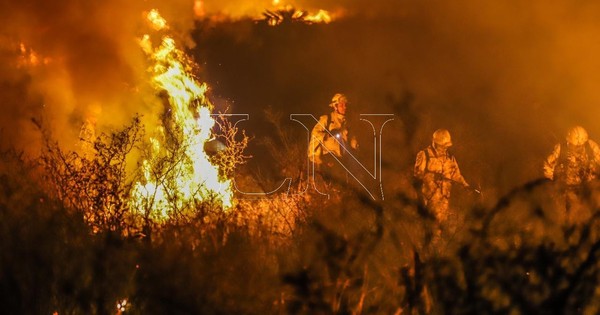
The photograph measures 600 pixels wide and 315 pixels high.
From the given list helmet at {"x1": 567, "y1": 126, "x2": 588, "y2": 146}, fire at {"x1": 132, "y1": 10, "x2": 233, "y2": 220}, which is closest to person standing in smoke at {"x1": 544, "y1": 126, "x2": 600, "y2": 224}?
helmet at {"x1": 567, "y1": 126, "x2": 588, "y2": 146}

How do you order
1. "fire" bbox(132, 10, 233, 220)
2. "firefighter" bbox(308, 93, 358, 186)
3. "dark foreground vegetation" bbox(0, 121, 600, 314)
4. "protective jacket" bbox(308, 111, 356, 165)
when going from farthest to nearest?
"protective jacket" bbox(308, 111, 356, 165) → "firefighter" bbox(308, 93, 358, 186) → "fire" bbox(132, 10, 233, 220) → "dark foreground vegetation" bbox(0, 121, 600, 314)

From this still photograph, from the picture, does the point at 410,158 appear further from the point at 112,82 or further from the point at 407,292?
the point at 112,82

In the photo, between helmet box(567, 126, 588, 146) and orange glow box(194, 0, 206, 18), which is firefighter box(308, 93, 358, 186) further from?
orange glow box(194, 0, 206, 18)

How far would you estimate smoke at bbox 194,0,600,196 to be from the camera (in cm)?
921

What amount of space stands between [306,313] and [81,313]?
4.56 feet

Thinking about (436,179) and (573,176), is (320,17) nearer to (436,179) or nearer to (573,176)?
(573,176)

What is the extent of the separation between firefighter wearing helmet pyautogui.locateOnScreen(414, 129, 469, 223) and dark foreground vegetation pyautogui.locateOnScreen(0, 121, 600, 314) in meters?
0.08

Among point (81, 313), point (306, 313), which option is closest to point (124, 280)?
point (81, 313)

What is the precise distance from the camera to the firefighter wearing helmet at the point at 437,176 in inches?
180

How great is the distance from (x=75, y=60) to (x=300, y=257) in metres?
6.49

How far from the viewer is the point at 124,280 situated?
14.3 feet

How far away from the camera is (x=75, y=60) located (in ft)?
31.9

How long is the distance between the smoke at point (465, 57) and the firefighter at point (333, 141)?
32 cm

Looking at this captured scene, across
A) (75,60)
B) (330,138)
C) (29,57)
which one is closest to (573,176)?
(330,138)
